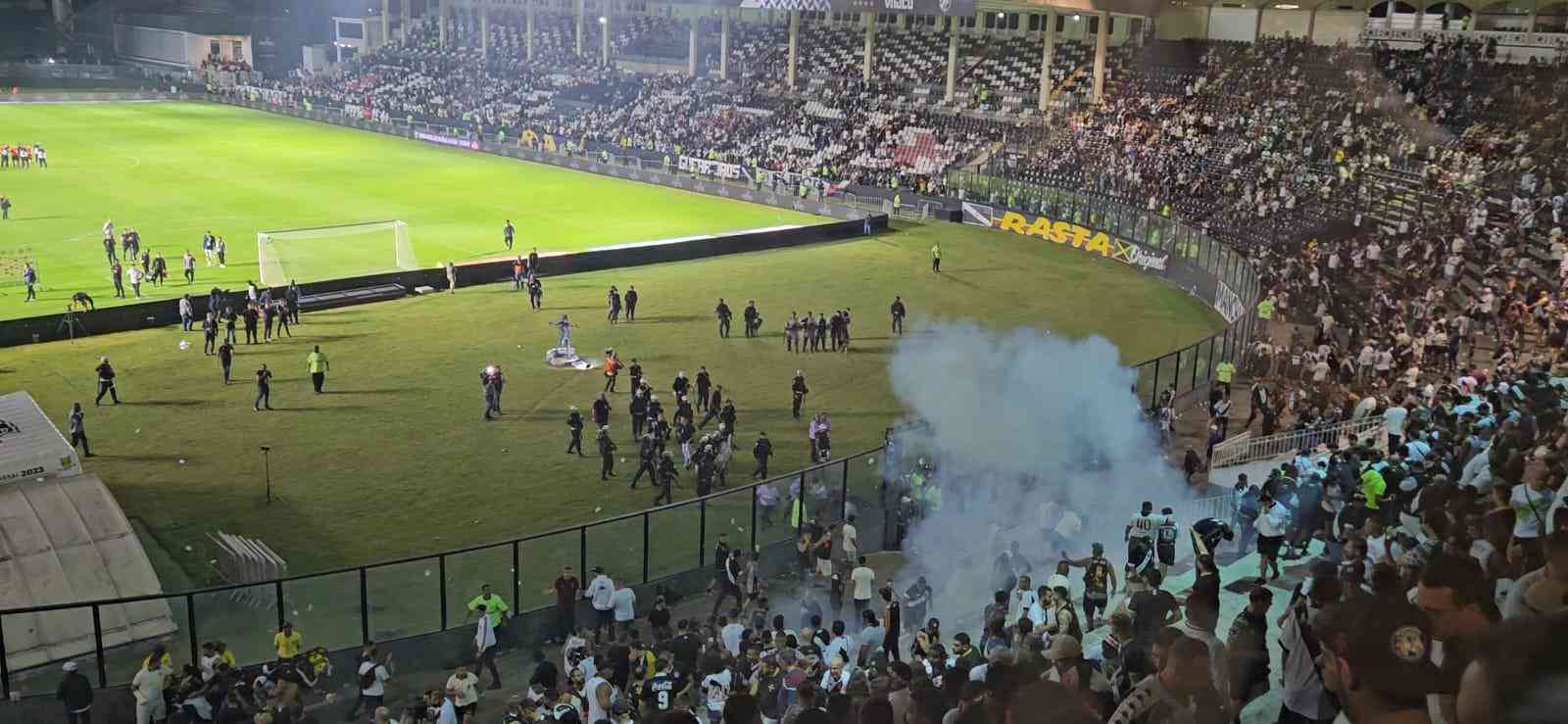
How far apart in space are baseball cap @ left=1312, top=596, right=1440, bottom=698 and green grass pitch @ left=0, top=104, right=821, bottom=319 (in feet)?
119

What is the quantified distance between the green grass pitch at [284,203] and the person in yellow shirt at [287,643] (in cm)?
2381

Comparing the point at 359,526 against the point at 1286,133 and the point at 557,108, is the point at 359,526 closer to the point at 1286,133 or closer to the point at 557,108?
the point at 1286,133

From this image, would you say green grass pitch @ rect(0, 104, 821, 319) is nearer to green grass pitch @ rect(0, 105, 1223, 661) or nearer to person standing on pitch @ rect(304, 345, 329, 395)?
green grass pitch @ rect(0, 105, 1223, 661)

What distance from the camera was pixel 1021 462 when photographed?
21984 mm

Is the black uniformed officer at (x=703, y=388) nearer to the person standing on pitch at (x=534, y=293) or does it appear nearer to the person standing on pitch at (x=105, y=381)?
the person standing on pitch at (x=534, y=293)

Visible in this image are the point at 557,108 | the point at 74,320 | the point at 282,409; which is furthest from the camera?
the point at 557,108

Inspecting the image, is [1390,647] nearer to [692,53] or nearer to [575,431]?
[575,431]

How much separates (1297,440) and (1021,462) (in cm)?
455

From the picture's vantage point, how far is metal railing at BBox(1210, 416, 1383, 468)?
2095 cm

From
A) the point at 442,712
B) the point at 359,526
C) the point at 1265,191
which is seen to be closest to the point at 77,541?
the point at 359,526

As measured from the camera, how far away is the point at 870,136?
65875 mm

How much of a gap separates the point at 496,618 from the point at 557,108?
7298 cm

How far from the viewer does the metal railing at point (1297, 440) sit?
20953mm

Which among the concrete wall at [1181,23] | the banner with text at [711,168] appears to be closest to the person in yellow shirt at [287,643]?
the banner with text at [711,168]
